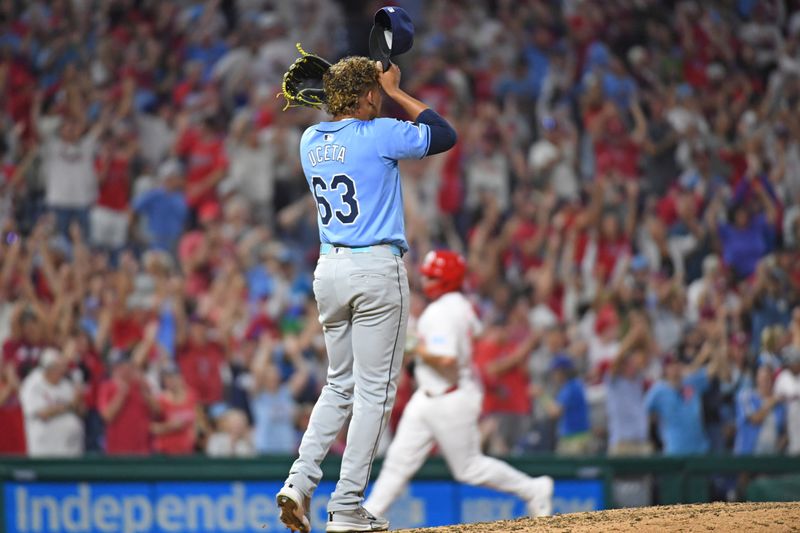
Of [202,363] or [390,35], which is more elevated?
[390,35]

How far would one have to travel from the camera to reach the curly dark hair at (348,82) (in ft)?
17.2

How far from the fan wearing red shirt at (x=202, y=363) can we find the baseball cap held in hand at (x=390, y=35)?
228 inches

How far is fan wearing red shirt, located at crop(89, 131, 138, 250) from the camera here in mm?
12047

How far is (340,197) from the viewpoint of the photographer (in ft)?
17.2

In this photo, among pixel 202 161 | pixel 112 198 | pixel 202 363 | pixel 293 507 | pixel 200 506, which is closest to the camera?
pixel 293 507

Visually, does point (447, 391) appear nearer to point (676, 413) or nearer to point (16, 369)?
point (676, 413)

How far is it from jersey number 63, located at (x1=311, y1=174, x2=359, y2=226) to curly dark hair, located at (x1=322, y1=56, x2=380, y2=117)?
12.7 inches

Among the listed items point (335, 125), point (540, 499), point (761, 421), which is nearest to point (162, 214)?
point (540, 499)

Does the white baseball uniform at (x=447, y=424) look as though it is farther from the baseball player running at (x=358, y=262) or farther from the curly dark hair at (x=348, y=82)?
the curly dark hair at (x=348, y=82)

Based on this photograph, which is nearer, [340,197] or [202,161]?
[340,197]

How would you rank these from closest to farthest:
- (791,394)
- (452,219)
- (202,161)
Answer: (791,394), (202,161), (452,219)

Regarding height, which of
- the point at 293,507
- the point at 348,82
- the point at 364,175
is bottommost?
the point at 293,507

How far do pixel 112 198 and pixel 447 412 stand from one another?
5551 millimetres

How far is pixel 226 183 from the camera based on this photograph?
40.7 ft
